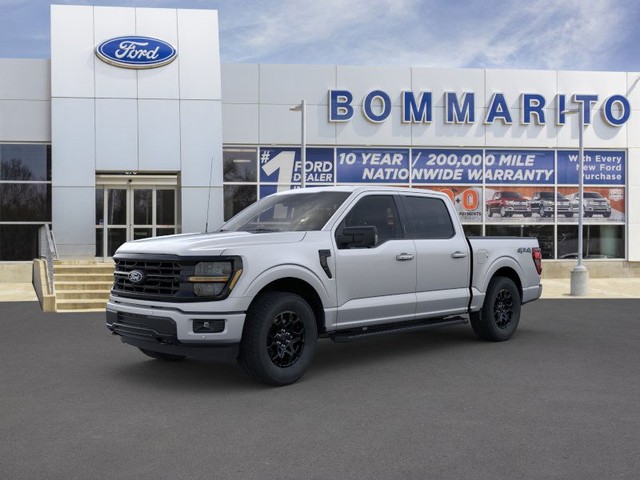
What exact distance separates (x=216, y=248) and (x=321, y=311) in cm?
141

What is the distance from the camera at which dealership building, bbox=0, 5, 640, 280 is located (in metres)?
20.6

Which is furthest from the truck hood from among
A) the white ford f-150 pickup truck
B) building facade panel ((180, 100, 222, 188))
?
building facade panel ((180, 100, 222, 188))

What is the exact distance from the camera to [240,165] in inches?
→ 872

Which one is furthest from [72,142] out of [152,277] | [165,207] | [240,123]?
[152,277]

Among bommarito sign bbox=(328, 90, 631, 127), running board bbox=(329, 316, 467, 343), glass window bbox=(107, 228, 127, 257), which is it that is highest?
bommarito sign bbox=(328, 90, 631, 127)

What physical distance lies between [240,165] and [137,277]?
50.1 ft

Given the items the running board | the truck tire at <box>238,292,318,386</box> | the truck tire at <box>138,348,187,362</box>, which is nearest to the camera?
the truck tire at <box>238,292,318,386</box>

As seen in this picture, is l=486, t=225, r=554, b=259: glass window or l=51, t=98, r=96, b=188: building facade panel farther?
l=486, t=225, r=554, b=259: glass window

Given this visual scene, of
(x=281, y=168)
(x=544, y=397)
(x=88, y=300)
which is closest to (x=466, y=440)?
(x=544, y=397)

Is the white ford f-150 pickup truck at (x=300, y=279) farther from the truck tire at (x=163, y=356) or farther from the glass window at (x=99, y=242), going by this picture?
the glass window at (x=99, y=242)

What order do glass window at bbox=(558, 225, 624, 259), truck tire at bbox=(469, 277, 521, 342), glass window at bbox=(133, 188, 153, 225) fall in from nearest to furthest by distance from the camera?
truck tire at bbox=(469, 277, 521, 342)
glass window at bbox=(133, 188, 153, 225)
glass window at bbox=(558, 225, 624, 259)

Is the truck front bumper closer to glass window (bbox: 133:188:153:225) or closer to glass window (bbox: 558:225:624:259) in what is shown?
glass window (bbox: 133:188:153:225)

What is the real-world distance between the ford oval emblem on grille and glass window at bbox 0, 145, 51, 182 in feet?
51.7

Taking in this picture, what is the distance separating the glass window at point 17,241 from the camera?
21500 millimetres
